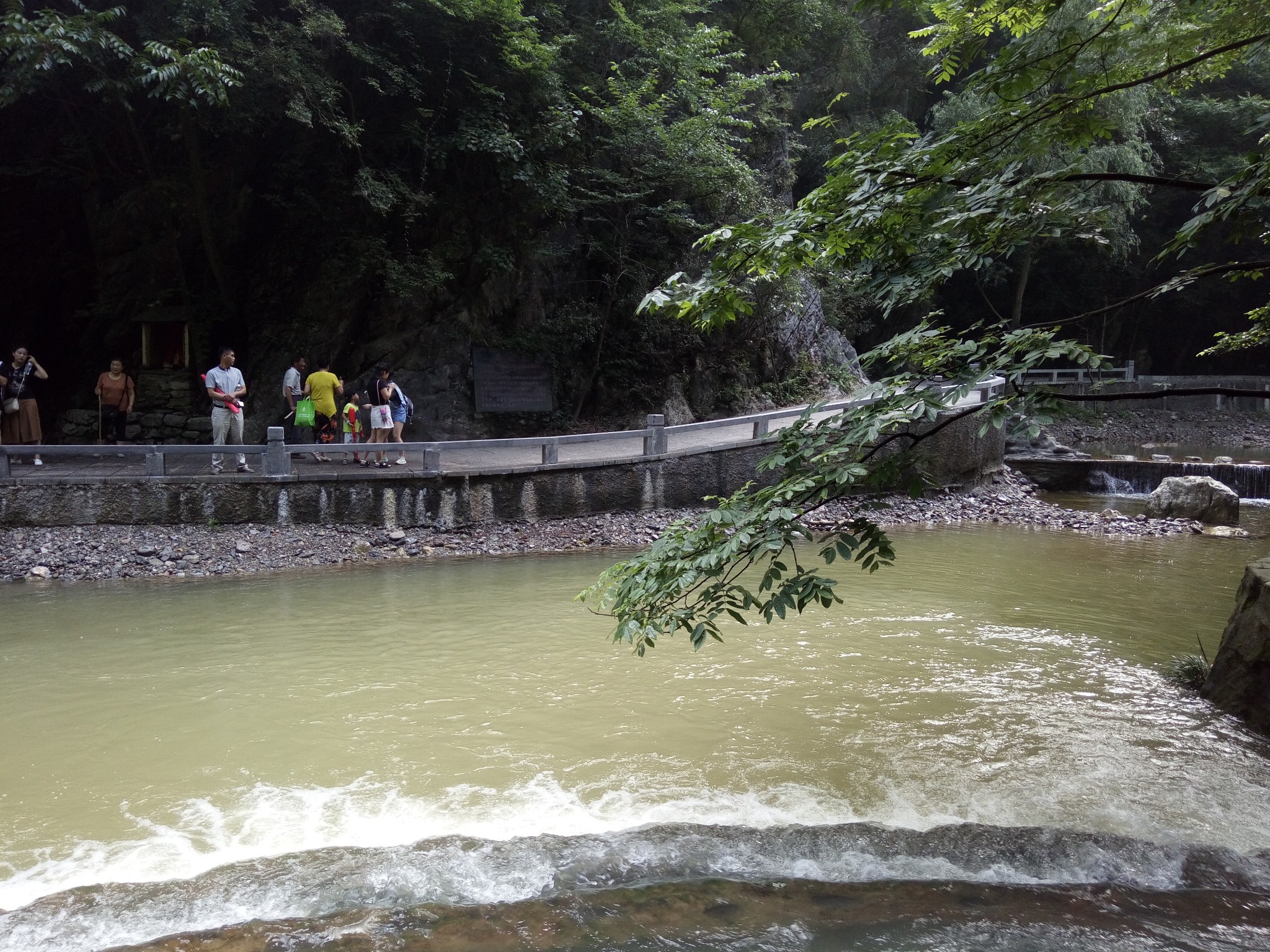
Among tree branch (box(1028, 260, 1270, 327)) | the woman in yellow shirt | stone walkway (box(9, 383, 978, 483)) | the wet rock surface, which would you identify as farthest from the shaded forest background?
the wet rock surface

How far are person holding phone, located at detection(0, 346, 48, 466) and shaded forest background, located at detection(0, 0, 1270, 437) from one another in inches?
154

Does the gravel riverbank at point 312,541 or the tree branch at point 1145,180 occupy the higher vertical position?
the tree branch at point 1145,180

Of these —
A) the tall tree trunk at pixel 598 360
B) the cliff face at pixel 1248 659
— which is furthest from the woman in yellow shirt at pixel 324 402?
the cliff face at pixel 1248 659

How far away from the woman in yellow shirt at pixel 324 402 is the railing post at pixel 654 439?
4.92m

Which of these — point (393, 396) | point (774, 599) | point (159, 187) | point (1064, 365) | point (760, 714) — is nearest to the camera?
point (774, 599)

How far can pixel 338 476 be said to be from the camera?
12023mm

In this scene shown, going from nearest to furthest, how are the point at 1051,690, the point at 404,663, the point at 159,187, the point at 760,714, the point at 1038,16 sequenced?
the point at 1038,16, the point at 760,714, the point at 1051,690, the point at 404,663, the point at 159,187

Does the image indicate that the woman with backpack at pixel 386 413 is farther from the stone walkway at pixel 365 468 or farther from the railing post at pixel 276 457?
the railing post at pixel 276 457

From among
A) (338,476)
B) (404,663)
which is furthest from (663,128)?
(404,663)

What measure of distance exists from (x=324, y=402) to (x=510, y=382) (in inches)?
169

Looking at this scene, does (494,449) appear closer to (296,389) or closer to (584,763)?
(296,389)

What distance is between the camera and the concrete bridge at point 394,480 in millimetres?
11172

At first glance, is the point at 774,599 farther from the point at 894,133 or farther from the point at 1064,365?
the point at 1064,365

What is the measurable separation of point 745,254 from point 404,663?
5.03 m
